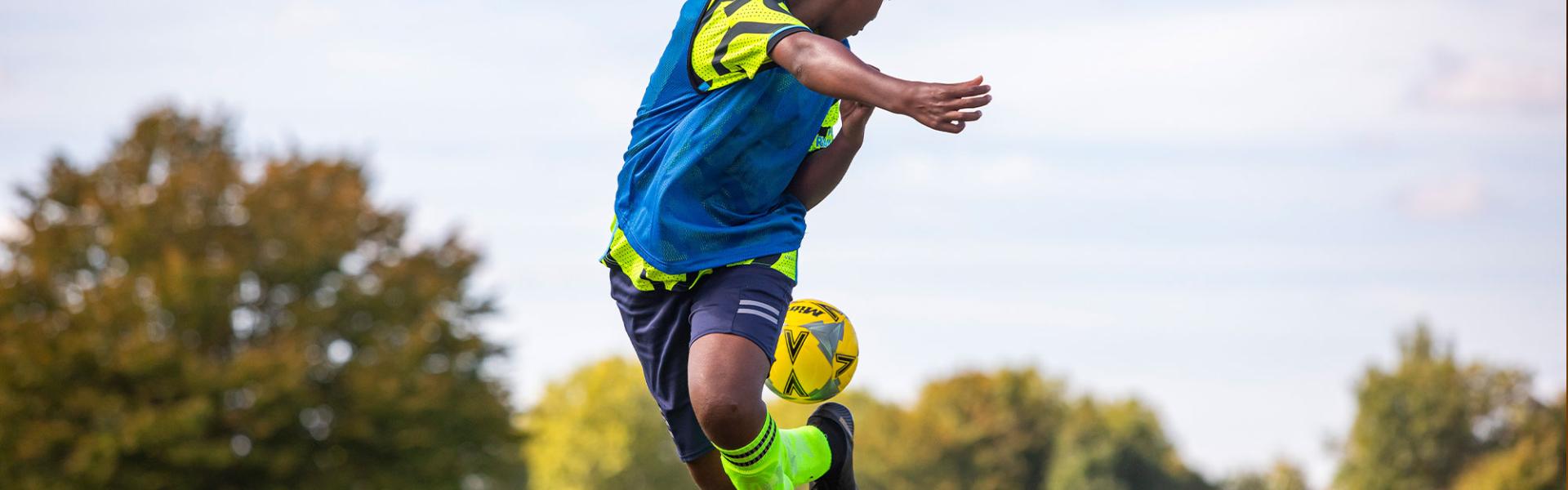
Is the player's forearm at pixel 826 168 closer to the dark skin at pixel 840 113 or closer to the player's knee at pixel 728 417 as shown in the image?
the dark skin at pixel 840 113

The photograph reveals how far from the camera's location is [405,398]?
92.9 feet

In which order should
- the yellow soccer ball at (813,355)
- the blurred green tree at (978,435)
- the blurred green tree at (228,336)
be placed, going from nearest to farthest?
the yellow soccer ball at (813,355), the blurred green tree at (228,336), the blurred green tree at (978,435)

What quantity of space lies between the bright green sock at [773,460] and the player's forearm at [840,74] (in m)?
1.21

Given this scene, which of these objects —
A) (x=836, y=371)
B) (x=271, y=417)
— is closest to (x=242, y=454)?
(x=271, y=417)

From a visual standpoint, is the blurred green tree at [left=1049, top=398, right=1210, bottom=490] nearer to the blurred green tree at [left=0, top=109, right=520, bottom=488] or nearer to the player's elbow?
the blurred green tree at [left=0, top=109, right=520, bottom=488]

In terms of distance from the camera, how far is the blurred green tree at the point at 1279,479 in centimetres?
6003

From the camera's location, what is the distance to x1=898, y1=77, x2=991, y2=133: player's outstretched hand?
13.3 feet

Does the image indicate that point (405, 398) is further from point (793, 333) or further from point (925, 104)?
point (925, 104)

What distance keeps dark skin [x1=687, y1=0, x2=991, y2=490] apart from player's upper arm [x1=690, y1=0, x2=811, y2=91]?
89mm

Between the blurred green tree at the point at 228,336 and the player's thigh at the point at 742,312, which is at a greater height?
the blurred green tree at the point at 228,336

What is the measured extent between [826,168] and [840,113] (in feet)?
0.79

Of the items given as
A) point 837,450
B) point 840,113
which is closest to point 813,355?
point 837,450

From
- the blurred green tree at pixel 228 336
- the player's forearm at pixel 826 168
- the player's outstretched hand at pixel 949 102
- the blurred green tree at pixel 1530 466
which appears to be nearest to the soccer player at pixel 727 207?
the player's forearm at pixel 826 168

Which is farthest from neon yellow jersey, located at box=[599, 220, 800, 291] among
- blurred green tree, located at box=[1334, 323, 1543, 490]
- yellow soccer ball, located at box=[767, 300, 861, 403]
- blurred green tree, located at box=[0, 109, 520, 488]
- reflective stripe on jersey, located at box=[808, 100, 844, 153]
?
blurred green tree, located at box=[1334, 323, 1543, 490]
